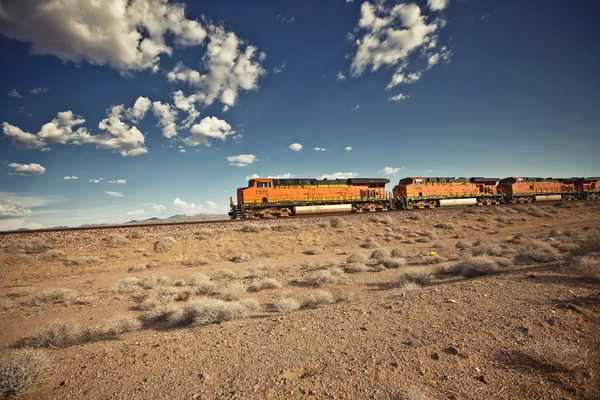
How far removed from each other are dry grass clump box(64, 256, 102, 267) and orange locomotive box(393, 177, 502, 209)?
31763 mm

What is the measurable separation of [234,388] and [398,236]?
20152 mm

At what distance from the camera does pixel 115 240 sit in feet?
55.5

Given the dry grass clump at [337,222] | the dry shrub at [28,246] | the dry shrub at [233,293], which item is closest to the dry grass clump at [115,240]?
the dry shrub at [28,246]

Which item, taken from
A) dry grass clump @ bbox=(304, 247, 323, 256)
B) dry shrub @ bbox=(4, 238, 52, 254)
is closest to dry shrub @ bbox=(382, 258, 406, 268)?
dry grass clump @ bbox=(304, 247, 323, 256)

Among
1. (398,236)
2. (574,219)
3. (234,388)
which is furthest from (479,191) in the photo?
(234,388)

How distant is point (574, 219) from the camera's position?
2930cm

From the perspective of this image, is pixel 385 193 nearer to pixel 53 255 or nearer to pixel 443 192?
pixel 443 192

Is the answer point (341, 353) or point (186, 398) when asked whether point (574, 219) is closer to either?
point (341, 353)

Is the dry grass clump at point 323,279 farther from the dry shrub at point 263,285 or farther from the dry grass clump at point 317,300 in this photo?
the dry grass clump at point 317,300

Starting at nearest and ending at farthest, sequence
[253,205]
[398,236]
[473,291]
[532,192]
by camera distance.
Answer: [473,291]
[398,236]
[253,205]
[532,192]

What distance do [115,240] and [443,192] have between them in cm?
3857

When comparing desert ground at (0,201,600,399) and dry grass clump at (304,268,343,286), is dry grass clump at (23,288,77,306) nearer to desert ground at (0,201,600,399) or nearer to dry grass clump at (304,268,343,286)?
desert ground at (0,201,600,399)

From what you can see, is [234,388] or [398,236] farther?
[398,236]

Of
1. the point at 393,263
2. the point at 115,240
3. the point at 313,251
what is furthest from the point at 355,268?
the point at 115,240
